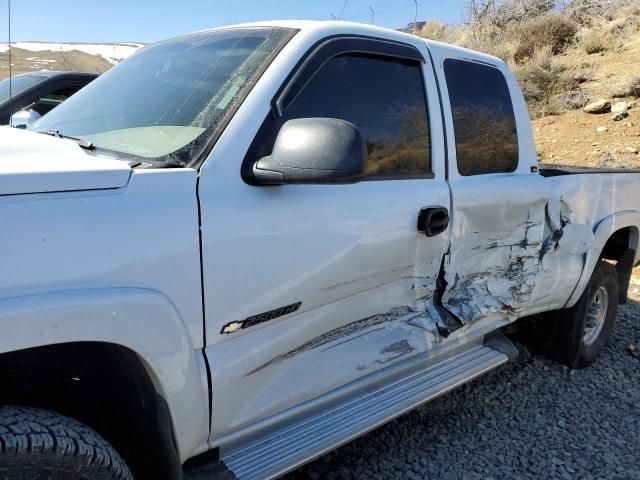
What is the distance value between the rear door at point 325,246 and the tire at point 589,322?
1753 mm

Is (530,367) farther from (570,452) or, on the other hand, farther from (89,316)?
(89,316)

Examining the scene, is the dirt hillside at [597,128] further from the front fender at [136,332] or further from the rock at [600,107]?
the front fender at [136,332]

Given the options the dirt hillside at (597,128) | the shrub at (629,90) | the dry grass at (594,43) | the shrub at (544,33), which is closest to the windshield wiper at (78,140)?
the dirt hillside at (597,128)

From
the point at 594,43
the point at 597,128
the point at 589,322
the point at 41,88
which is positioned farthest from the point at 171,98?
the point at 594,43

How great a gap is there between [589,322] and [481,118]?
2.10 metres

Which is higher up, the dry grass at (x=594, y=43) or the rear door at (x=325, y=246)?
the dry grass at (x=594, y=43)

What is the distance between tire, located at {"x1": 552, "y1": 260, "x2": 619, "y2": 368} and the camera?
4113mm

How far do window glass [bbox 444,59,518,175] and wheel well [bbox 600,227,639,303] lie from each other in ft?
4.97

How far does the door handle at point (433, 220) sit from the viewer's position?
2.61 m

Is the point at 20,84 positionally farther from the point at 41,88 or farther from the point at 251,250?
the point at 251,250

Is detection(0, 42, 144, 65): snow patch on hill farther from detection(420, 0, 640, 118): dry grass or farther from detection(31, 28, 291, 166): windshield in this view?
detection(420, 0, 640, 118): dry grass

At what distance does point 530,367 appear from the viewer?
14.1 feet

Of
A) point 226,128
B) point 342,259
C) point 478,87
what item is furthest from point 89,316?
point 478,87

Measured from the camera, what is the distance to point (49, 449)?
1545 millimetres
